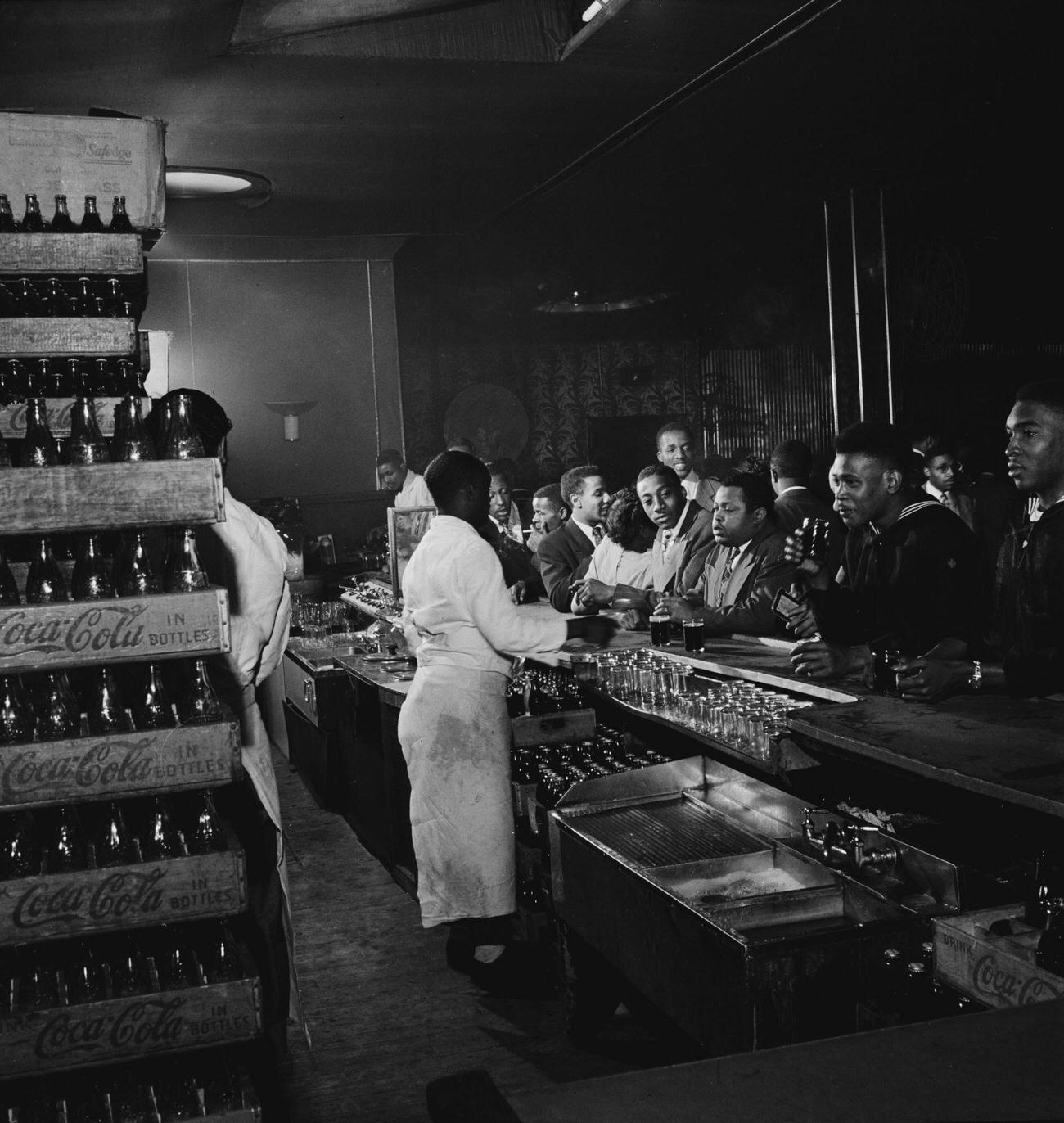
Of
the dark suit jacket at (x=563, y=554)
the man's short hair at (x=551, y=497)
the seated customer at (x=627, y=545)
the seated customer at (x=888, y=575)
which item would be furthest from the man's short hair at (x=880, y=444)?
the man's short hair at (x=551, y=497)

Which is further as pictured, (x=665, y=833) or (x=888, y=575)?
(x=888, y=575)

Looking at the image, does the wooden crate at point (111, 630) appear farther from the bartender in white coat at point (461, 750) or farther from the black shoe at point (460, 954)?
the black shoe at point (460, 954)

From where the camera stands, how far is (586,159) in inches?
331

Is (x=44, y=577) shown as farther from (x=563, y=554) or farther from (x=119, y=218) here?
(x=563, y=554)

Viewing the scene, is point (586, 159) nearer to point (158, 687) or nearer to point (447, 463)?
point (447, 463)

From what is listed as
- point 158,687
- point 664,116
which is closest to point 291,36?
point 664,116

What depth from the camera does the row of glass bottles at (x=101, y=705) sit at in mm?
2463

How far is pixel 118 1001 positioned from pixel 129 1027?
0.06 m

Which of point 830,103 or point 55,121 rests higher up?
point 830,103

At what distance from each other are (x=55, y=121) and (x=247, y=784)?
182cm

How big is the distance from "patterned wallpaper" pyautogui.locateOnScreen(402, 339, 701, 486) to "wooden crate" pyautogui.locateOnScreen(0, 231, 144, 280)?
31.6ft

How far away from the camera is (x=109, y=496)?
7.89 feet

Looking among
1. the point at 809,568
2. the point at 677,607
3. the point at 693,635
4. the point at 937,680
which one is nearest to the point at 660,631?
the point at 677,607

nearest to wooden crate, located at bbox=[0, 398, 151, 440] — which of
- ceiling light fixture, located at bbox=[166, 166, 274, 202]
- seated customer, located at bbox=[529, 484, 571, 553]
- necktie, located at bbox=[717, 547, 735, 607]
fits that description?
necktie, located at bbox=[717, 547, 735, 607]
